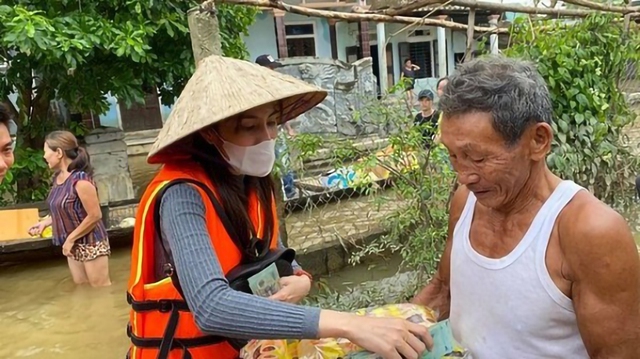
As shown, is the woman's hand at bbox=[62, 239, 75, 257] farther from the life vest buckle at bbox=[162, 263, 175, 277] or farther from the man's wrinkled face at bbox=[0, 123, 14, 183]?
the life vest buckle at bbox=[162, 263, 175, 277]

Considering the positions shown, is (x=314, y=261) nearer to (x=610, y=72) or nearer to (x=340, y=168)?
(x=340, y=168)

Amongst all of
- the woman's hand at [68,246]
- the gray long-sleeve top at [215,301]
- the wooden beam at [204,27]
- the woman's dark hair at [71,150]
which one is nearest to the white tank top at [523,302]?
the gray long-sleeve top at [215,301]

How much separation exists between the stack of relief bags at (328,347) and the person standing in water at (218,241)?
0.06 meters

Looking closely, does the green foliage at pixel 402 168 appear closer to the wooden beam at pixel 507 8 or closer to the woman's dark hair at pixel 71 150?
the wooden beam at pixel 507 8

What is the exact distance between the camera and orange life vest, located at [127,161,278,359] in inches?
57.7

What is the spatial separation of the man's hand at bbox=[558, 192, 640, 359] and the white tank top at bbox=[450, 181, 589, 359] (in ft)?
0.16

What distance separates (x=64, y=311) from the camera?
5.48m

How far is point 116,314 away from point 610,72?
4468 millimetres

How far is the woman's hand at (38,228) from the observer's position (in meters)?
6.08

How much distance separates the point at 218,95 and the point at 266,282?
51 cm

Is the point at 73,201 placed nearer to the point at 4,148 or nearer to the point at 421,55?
the point at 4,148

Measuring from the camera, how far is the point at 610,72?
3535 millimetres

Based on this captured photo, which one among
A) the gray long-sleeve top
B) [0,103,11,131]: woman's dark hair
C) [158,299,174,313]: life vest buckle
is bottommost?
[158,299,174,313]: life vest buckle

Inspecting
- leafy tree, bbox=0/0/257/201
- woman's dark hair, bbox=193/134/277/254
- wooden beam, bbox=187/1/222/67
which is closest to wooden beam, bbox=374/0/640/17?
wooden beam, bbox=187/1/222/67
